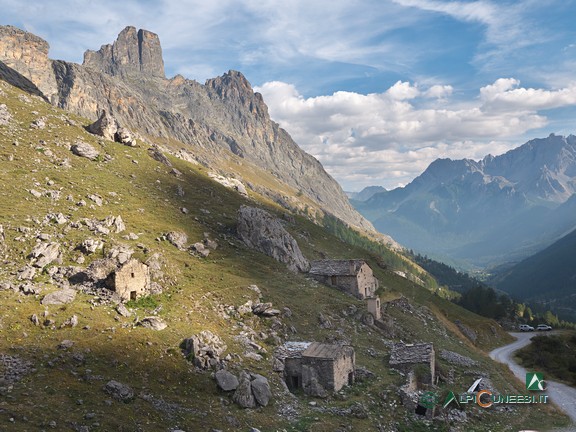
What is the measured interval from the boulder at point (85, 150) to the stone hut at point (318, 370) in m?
59.9

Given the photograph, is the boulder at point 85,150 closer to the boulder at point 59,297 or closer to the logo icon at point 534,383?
the boulder at point 59,297

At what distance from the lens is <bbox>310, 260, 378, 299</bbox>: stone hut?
7306 cm

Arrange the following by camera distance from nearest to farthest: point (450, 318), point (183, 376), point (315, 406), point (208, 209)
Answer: point (183, 376) < point (315, 406) < point (208, 209) < point (450, 318)

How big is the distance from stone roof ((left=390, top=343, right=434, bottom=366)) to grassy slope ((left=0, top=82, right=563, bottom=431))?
1.50 meters

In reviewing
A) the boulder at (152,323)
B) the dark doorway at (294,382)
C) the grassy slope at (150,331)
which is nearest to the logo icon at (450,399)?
the grassy slope at (150,331)

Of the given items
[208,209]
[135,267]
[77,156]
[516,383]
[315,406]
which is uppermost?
[77,156]

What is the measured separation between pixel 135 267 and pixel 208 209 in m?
45.9

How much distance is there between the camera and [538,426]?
1641 inches

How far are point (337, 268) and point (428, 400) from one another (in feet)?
130

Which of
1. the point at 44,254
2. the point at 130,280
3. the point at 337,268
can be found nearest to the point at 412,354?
the point at 337,268

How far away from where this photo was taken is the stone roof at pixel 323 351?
3862 cm

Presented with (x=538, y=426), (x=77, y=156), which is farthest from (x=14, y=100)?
(x=538, y=426)

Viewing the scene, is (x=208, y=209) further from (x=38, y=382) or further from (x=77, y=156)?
(x=38, y=382)

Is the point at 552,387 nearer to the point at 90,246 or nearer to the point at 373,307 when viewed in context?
the point at 373,307
